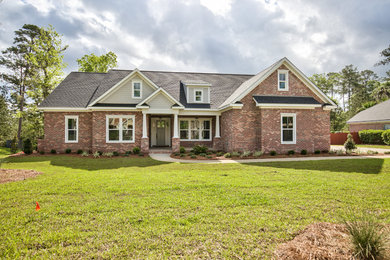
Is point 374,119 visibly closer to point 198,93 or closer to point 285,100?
point 285,100

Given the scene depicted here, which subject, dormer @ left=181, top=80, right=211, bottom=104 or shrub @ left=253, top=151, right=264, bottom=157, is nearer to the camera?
shrub @ left=253, top=151, right=264, bottom=157

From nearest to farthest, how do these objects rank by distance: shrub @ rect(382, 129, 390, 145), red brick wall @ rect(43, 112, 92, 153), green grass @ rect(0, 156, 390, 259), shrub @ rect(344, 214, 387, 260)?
shrub @ rect(344, 214, 387, 260)
green grass @ rect(0, 156, 390, 259)
red brick wall @ rect(43, 112, 92, 153)
shrub @ rect(382, 129, 390, 145)

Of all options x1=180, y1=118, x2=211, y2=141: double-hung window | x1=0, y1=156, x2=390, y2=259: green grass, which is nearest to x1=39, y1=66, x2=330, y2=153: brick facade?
x1=180, y1=118, x2=211, y2=141: double-hung window

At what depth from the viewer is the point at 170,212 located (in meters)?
4.72

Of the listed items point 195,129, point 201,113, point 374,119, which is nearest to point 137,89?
point 201,113

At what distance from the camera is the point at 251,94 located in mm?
15984

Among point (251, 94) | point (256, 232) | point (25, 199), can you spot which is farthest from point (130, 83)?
point (256, 232)

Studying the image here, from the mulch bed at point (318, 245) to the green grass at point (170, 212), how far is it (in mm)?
200

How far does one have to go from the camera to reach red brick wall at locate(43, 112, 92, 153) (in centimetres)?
1659

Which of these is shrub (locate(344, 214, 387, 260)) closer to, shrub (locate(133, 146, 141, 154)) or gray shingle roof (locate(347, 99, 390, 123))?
shrub (locate(133, 146, 141, 154))

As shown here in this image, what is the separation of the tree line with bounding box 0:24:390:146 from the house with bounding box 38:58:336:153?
18.1ft

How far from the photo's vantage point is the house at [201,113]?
15625 mm

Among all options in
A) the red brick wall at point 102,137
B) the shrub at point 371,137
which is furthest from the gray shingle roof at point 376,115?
the red brick wall at point 102,137

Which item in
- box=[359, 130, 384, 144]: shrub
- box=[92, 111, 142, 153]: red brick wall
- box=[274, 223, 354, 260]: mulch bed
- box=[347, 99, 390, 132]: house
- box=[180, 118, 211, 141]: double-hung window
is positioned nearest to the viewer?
box=[274, 223, 354, 260]: mulch bed
